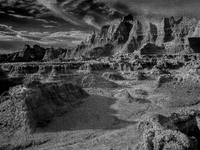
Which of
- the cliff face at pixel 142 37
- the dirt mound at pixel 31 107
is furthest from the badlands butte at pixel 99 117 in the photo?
the cliff face at pixel 142 37

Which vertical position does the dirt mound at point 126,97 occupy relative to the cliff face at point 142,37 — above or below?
below

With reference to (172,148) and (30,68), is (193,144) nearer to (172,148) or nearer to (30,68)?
(172,148)

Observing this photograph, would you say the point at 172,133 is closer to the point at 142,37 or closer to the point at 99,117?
the point at 99,117

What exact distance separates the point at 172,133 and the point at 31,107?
14.0 m

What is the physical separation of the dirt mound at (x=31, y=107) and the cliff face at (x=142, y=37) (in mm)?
103862

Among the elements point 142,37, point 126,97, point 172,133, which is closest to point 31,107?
point 172,133

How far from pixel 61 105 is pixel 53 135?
5.70 metres

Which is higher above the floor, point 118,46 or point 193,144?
point 118,46

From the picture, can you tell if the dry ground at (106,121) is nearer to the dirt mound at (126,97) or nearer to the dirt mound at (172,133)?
the dirt mound at (126,97)

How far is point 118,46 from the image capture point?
6560 inches

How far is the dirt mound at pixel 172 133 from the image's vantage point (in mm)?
9344

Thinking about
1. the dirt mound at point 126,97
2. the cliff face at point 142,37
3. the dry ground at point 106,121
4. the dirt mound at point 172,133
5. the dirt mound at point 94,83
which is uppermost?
the cliff face at point 142,37

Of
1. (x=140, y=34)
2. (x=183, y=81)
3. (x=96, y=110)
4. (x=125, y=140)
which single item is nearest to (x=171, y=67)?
(x=183, y=81)

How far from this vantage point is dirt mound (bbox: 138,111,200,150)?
934cm
